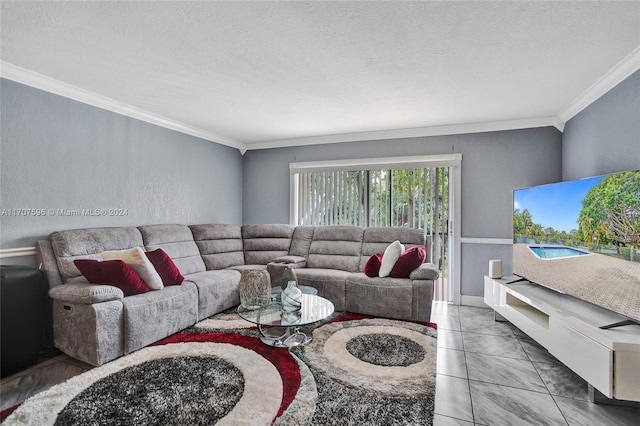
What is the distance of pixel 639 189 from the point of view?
1.95m

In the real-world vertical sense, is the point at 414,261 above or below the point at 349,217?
below

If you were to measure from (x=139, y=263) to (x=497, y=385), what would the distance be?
3.08 meters

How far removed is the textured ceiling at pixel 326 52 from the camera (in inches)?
72.4

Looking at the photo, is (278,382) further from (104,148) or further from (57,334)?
(104,148)

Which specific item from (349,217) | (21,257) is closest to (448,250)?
(349,217)

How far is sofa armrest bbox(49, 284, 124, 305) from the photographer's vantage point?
2309 mm

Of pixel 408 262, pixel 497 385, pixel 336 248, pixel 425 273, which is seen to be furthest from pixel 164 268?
pixel 497 385

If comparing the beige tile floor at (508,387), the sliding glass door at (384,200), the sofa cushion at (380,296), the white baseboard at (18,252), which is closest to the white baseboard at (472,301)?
the sliding glass door at (384,200)

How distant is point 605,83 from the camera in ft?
8.87

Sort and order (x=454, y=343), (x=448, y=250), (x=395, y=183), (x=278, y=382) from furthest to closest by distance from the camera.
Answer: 1. (x=395, y=183)
2. (x=448, y=250)
3. (x=454, y=343)
4. (x=278, y=382)

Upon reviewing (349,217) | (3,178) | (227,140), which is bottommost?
(349,217)

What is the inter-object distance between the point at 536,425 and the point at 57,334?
3454 mm

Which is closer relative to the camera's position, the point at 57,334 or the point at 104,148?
the point at 57,334

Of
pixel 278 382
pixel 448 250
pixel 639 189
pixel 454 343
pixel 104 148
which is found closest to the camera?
pixel 639 189
